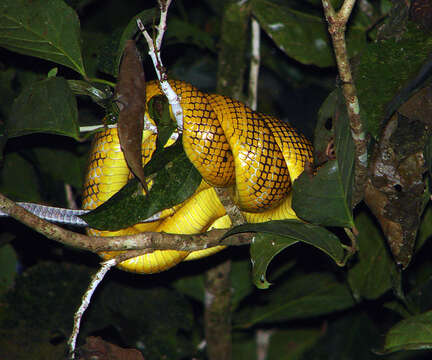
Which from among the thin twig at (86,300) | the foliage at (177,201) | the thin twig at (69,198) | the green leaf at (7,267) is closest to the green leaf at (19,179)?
the foliage at (177,201)

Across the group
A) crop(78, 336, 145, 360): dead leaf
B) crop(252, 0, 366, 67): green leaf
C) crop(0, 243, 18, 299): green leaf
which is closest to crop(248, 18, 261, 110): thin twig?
crop(252, 0, 366, 67): green leaf

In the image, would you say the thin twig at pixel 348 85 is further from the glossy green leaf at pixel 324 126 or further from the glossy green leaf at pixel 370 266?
the glossy green leaf at pixel 370 266

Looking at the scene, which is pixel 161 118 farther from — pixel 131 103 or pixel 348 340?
pixel 348 340

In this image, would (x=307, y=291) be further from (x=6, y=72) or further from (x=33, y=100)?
(x=6, y=72)

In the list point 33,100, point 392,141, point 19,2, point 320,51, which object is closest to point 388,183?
point 392,141

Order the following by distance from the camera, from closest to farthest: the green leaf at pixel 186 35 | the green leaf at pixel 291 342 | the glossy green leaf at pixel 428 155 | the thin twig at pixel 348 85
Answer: the thin twig at pixel 348 85, the glossy green leaf at pixel 428 155, the green leaf at pixel 186 35, the green leaf at pixel 291 342

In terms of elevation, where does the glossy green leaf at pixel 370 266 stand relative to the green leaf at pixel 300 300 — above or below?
above
